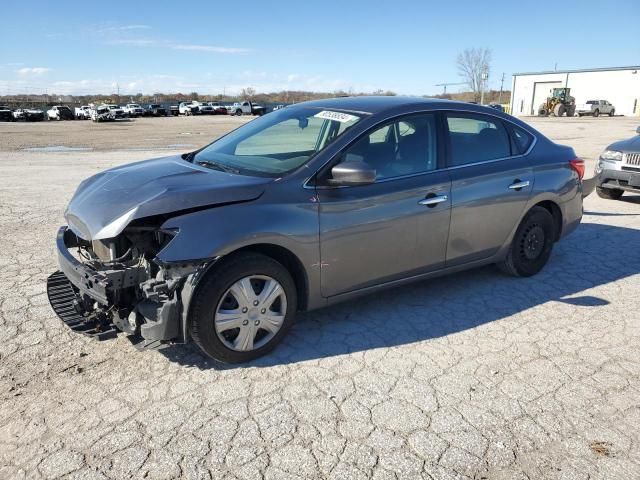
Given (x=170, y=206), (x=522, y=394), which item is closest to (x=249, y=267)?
(x=170, y=206)

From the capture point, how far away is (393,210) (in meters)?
3.78

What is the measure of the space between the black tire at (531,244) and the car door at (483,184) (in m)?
0.21

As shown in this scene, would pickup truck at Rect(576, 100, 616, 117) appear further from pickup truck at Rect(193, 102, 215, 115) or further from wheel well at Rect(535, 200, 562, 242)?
wheel well at Rect(535, 200, 562, 242)

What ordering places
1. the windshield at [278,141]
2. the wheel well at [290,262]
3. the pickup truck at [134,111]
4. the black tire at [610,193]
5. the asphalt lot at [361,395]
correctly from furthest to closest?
the pickup truck at [134,111] < the black tire at [610,193] < the windshield at [278,141] < the wheel well at [290,262] < the asphalt lot at [361,395]

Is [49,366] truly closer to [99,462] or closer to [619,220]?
[99,462]

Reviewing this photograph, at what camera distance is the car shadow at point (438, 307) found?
3.62 meters

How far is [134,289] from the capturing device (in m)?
3.14

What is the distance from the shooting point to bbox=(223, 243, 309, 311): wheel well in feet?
10.9

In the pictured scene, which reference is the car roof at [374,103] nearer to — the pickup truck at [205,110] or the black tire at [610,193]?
the black tire at [610,193]

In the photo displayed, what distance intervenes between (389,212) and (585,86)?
68179 millimetres

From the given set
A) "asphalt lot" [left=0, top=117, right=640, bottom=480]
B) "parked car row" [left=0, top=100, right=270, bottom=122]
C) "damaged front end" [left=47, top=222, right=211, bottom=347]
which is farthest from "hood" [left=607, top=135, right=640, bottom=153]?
"parked car row" [left=0, top=100, right=270, bottom=122]

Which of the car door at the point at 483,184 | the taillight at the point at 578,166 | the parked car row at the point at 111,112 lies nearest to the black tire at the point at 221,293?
the car door at the point at 483,184

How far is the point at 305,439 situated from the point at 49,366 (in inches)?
71.8

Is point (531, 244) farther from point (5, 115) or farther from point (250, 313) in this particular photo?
point (5, 115)
